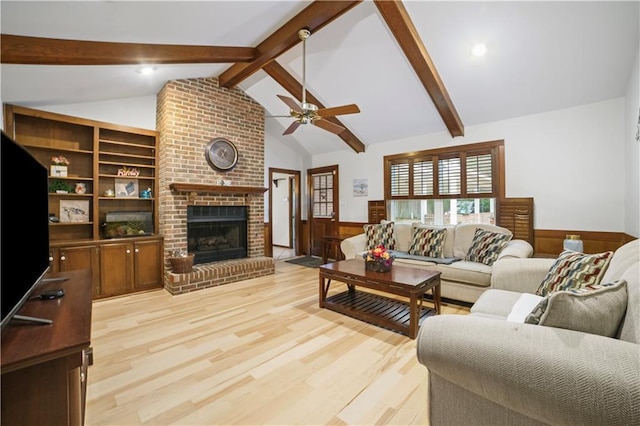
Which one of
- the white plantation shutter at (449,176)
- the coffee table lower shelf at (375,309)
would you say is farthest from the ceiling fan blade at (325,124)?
the coffee table lower shelf at (375,309)

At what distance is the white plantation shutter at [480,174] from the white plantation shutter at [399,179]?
3.41 feet

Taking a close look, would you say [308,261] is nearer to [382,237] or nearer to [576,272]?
[382,237]

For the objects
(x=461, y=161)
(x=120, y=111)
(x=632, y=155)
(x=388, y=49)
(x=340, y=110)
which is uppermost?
(x=388, y=49)

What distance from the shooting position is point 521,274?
2.42 meters

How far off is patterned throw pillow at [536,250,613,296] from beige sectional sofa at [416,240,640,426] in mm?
456

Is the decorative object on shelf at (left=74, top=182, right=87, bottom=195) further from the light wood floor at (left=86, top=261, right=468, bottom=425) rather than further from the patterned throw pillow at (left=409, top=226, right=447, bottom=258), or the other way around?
the patterned throw pillow at (left=409, top=226, right=447, bottom=258)

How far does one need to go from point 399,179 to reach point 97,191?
4.79m

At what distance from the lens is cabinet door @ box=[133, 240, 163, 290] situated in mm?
3867

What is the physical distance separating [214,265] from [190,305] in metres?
1.03

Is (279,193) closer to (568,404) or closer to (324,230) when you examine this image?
(324,230)

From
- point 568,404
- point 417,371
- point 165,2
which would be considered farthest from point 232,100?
point 568,404

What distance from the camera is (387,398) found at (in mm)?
1741

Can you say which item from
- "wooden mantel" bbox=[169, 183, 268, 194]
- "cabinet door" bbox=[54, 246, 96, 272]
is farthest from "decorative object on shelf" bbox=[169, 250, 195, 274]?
"wooden mantel" bbox=[169, 183, 268, 194]

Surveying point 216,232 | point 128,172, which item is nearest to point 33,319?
point 128,172
